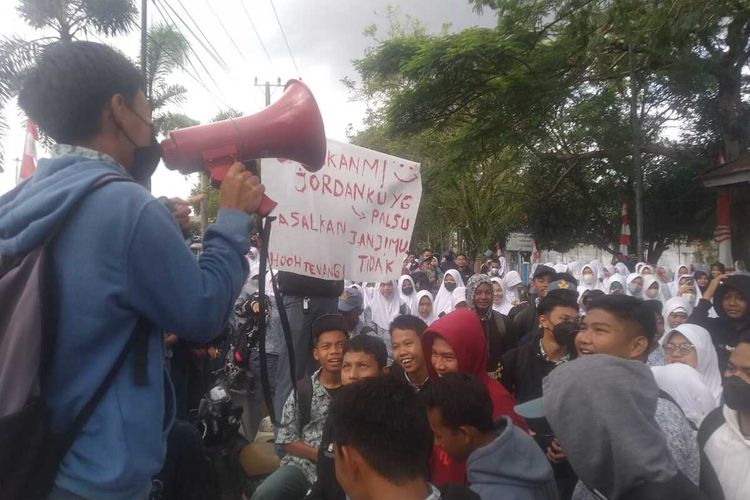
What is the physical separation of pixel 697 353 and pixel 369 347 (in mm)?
2181

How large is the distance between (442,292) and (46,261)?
8082 mm

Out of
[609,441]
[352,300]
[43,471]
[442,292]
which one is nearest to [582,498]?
[609,441]

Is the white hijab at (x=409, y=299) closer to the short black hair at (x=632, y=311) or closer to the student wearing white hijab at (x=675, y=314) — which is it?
the student wearing white hijab at (x=675, y=314)

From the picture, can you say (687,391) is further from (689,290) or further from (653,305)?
(689,290)

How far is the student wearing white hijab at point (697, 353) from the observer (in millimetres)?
4113

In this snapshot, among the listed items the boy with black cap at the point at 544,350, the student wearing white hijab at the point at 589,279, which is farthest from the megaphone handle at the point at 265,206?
the student wearing white hijab at the point at 589,279

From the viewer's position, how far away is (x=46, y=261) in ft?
4.00

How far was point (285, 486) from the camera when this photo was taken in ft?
10.1

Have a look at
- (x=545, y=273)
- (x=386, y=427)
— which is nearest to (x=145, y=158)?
(x=386, y=427)

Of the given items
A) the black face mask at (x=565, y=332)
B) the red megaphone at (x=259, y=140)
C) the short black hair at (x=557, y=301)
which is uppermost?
the red megaphone at (x=259, y=140)

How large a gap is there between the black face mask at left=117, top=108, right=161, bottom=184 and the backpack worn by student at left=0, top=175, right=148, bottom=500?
0.93ft

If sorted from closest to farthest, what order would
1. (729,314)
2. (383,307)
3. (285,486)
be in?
1. (285,486)
2. (729,314)
3. (383,307)

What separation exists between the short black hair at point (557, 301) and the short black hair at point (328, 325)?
1212 millimetres

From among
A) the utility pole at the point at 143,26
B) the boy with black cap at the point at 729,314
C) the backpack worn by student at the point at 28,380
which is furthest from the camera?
the utility pole at the point at 143,26
